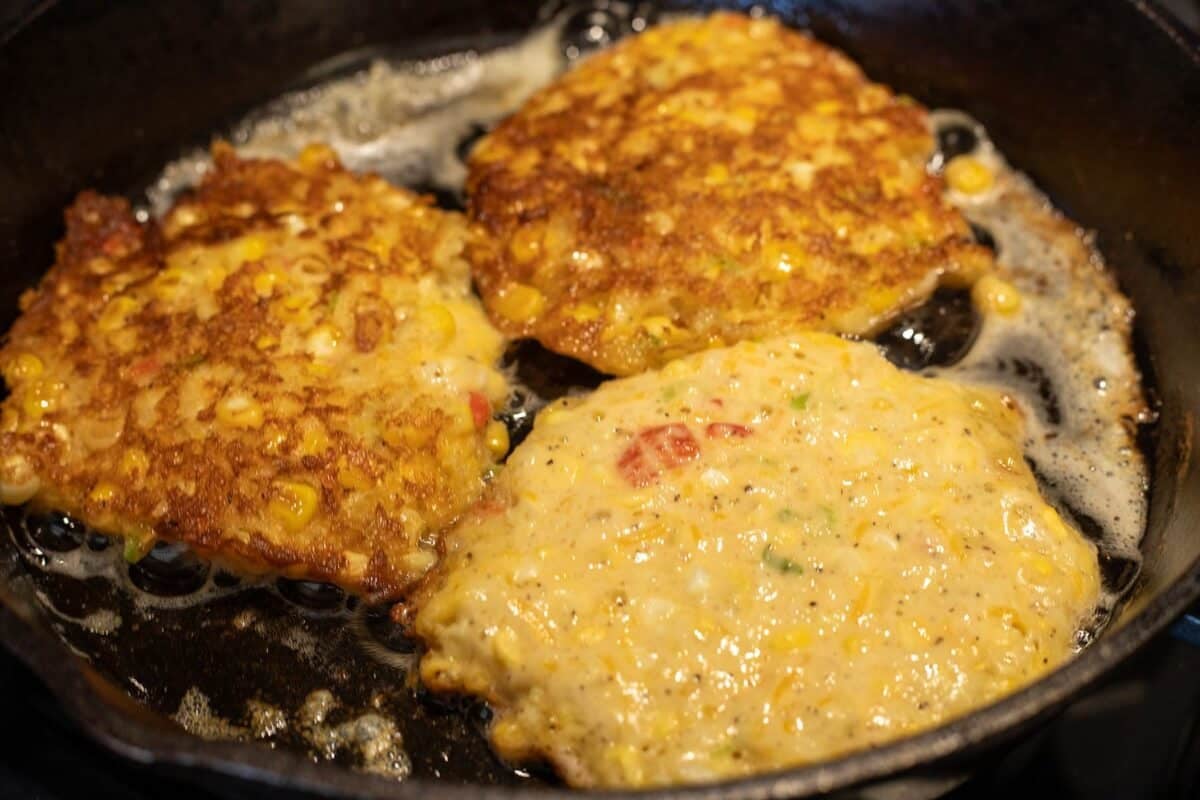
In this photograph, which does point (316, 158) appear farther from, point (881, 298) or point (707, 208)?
point (881, 298)

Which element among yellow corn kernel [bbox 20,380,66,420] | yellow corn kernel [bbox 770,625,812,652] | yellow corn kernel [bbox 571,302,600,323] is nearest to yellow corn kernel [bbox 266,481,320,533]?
yellow corn kernel [bbox 20,380,66,420]

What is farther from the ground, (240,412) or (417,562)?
(240,412)

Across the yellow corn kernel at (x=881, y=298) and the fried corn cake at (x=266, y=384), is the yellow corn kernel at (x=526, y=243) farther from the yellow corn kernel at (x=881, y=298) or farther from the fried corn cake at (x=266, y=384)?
the yellow corn kernel at (x=881, y=298)

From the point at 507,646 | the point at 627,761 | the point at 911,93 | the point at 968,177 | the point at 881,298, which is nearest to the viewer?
the point at 627,761

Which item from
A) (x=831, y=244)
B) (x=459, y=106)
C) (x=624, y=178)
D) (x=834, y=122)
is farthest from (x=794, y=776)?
(x=459, y=106)

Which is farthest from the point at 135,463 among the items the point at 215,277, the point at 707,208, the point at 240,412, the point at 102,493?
the point at 707,208

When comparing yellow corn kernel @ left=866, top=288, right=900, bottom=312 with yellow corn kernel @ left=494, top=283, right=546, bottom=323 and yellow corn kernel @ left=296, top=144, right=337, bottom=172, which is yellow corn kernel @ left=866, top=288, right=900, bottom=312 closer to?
yellow corn kernel @ left=494, top=283, right=546, bottom=323

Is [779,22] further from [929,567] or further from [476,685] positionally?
[476,685]
